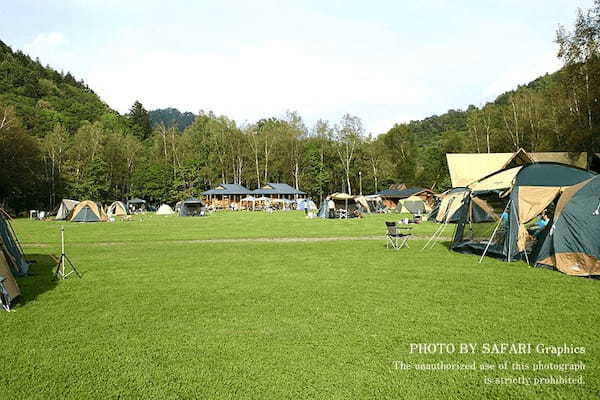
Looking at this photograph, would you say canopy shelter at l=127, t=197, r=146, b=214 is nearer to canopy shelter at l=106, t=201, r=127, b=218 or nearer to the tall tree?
canopy shelter at l=106, t=201, r=127, b=218

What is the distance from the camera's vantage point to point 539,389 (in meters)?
4.28

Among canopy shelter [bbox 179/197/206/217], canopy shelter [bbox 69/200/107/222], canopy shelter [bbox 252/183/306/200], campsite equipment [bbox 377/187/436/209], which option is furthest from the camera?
canopy shelter [bbox 252/183/306/200]

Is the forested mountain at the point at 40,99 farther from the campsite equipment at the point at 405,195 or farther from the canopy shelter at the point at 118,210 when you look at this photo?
the campsite equipment at the point at 405,195

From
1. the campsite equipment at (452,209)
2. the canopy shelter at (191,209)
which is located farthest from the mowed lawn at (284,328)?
the canopy shelter at (191,209)

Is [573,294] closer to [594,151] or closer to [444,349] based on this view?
[444,349]

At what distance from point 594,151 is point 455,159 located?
7220 millimetres

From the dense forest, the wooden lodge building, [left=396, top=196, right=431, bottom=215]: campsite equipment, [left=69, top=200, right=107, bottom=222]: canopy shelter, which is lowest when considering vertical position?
[left=396, top=196, right=431, bottom=215]: campsite equipment

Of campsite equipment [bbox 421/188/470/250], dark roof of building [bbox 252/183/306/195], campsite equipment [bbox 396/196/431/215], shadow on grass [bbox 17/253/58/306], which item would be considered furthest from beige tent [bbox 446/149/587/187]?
dark roof of building [bbox 252/183/306/195]

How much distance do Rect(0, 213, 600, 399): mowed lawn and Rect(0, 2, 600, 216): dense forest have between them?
1287 inches

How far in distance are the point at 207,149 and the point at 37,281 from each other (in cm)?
6878

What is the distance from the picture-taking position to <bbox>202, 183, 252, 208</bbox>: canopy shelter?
66750 millimetres

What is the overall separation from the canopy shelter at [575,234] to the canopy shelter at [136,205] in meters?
55.4

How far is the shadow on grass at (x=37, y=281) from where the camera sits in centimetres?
852

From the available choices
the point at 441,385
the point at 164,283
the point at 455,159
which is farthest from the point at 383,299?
the point at 455,159
